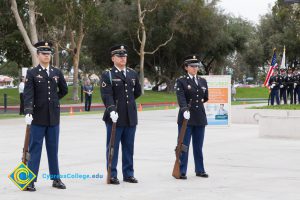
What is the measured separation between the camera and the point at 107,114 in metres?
9.26

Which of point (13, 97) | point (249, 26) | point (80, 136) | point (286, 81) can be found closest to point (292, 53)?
point (249, 26)

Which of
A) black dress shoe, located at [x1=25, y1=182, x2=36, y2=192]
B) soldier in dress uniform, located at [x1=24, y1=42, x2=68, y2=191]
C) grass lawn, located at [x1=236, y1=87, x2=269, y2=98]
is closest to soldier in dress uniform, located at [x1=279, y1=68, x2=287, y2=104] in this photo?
soldier in dress uniform, located at [x1=24, y1=42, x2=68, y2=191]

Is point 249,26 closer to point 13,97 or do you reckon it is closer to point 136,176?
point 13,97

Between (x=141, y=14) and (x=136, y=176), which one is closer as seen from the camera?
(x=136, y=176)

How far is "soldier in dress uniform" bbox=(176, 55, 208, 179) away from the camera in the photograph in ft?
32.3

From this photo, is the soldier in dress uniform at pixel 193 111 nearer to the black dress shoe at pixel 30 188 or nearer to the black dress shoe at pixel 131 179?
the black dress shoe at pixel 131 179

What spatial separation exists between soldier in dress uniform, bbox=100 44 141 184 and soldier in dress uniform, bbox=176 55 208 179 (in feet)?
2.75

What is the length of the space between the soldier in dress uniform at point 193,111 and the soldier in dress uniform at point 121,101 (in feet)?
2.75

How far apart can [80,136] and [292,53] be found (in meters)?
50.6

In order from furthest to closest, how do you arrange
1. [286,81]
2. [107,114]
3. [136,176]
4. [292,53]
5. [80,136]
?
[292,53], [286,81], [80,136], [136,176], [107,114]

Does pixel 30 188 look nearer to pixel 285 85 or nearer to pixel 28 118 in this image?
pixel 28 118

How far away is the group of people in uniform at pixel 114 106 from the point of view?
876 centimetres

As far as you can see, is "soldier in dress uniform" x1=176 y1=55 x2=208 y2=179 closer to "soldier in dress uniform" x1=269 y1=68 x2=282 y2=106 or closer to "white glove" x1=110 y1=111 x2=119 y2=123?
"white glove" x1=110 y1=111 x2=119 y2=123

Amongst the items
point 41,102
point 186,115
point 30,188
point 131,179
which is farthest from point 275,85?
point 30,188
